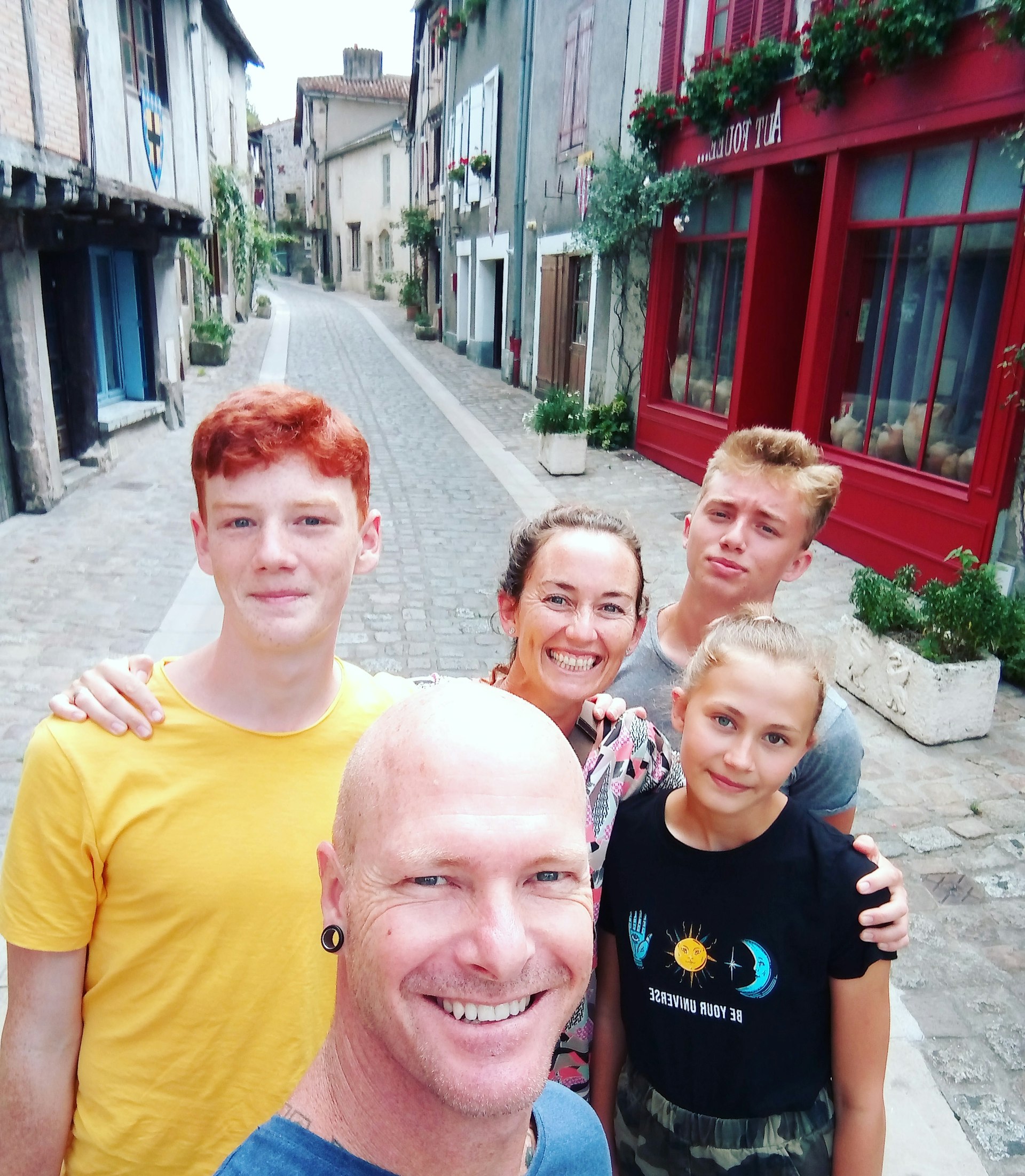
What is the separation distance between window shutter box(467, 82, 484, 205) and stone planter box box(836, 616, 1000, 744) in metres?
18.8

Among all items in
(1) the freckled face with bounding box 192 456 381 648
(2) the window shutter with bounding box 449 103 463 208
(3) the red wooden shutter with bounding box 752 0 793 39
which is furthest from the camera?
→ (2) the window shutter with bounding box 449 103 463 208

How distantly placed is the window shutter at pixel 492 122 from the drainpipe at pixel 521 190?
1.52 m

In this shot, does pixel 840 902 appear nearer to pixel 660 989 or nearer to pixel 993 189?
pixel 660 989

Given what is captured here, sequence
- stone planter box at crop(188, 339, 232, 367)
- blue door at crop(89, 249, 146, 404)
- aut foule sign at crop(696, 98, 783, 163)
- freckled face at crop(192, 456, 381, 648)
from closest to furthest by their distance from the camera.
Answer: freckled face at crop(192, 456, 381, 648) < aut foule sign at crop(696, 98, 783, 163) < blue door at crop(89, 249, 146, 404) < stone planter box at crop(188, 339, 232, 367)

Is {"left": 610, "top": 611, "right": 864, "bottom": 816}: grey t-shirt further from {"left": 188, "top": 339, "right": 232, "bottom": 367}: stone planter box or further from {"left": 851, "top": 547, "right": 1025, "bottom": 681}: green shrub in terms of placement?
{"left": 188, "top": 339, "right": 232, "bottom": 367}: stone planter box

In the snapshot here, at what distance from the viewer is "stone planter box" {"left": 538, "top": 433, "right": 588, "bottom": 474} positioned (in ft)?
35.9

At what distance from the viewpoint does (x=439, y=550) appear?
26.4 ft

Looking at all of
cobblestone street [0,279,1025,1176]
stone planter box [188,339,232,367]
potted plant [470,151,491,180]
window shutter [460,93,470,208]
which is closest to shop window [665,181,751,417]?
cobblestone street [0,279,1025,1176]

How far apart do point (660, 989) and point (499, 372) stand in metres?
20.7

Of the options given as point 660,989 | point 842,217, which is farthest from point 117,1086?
point 842,217

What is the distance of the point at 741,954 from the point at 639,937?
19cm

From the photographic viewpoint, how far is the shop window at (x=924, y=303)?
6.70 metres

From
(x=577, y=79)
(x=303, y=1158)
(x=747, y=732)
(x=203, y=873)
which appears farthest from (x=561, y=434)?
(x=303, y=1158)

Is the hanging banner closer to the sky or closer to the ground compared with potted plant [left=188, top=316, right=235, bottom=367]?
closer to the sky
